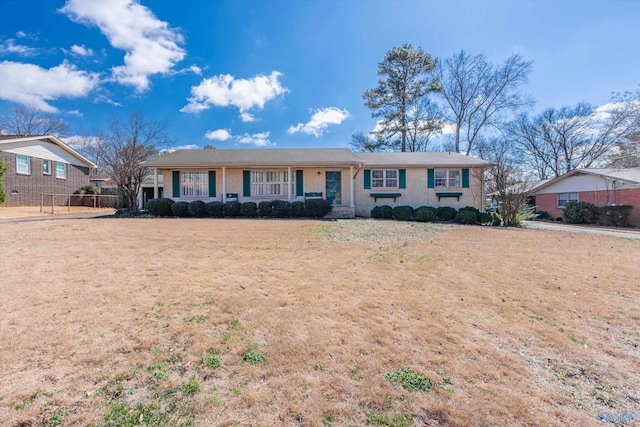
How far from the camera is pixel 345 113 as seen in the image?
89.8 ft

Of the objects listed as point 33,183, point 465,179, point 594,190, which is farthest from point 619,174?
point 33,183

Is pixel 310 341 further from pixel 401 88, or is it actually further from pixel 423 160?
pixel 401 88

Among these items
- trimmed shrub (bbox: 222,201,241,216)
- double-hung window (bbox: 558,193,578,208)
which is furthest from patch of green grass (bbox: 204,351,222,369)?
double-hung window (bbox: 558,193,578,208)

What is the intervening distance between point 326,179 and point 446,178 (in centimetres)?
739

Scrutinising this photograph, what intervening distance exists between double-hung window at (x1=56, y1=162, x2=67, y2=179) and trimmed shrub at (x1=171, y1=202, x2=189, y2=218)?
16.5m

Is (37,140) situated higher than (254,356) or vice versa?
(37,140)

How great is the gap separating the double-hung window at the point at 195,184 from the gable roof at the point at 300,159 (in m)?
0.89

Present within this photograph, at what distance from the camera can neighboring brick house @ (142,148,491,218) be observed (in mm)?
15875

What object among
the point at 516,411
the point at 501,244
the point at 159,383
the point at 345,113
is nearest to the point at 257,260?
the point at 159,383

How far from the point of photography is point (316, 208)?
14.6 metres

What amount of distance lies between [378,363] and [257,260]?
12.8 ft

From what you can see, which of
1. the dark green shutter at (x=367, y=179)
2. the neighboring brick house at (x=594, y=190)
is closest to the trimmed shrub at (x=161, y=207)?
the dark green shutter at (x=367, y=179)

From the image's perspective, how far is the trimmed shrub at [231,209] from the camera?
14.7 m

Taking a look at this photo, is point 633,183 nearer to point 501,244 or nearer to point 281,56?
point 501,244
